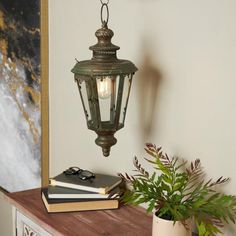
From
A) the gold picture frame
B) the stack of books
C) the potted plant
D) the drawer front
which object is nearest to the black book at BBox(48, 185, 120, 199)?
the stack of books

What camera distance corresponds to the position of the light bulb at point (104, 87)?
136cm

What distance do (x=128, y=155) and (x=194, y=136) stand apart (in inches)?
13.1

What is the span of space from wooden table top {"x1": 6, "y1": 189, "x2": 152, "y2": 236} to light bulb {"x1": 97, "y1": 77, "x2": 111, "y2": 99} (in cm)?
40

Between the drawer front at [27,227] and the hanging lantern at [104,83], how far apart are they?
0.36 metres

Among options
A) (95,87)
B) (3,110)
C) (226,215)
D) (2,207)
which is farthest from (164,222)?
(2,207)

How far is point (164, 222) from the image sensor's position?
→ 1.22 m

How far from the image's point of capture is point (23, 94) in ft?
7.22

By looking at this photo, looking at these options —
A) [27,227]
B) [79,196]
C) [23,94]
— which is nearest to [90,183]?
[79,196]

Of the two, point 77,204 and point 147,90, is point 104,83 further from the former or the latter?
point 77,204

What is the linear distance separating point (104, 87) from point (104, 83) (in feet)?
0.04

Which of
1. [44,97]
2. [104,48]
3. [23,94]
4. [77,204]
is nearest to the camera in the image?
[104,48]

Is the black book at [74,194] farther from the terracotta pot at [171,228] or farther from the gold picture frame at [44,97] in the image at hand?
the gold picture frame at [44,97]

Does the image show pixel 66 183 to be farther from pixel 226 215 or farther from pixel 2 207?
pixel 2 207

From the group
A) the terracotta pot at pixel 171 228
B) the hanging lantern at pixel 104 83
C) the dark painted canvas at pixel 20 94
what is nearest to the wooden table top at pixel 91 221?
the terracotta pot at pixel 171 228
